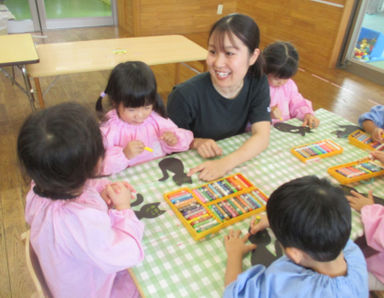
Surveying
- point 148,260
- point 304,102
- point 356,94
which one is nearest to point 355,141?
point 304,102

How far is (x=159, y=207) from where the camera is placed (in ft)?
3.40

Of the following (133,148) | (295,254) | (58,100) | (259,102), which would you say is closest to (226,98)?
(259,102)

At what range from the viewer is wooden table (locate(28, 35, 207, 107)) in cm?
236

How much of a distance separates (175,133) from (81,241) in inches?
29.1

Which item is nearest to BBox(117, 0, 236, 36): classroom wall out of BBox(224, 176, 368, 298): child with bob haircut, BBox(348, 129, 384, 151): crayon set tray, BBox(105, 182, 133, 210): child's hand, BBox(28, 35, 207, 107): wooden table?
BBox(28, 35, 207, 107): wooden table

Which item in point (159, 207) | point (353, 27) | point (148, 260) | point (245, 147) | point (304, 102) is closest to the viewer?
point (148, 260)

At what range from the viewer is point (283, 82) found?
6.23 ft

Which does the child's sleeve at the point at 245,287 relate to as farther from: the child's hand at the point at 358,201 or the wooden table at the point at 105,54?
the wooden table at the point at 105,54

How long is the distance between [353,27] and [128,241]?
422 cm

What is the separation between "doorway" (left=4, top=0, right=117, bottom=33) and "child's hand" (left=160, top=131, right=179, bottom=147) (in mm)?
4314

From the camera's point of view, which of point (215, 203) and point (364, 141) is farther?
point (364, 141)

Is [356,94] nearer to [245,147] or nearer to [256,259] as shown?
[245,147]

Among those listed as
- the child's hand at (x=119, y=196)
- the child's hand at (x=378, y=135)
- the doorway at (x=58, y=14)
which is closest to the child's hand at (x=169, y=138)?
the child's hand at (x=119, y=196)

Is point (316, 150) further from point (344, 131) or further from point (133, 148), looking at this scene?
point (133, 148)
